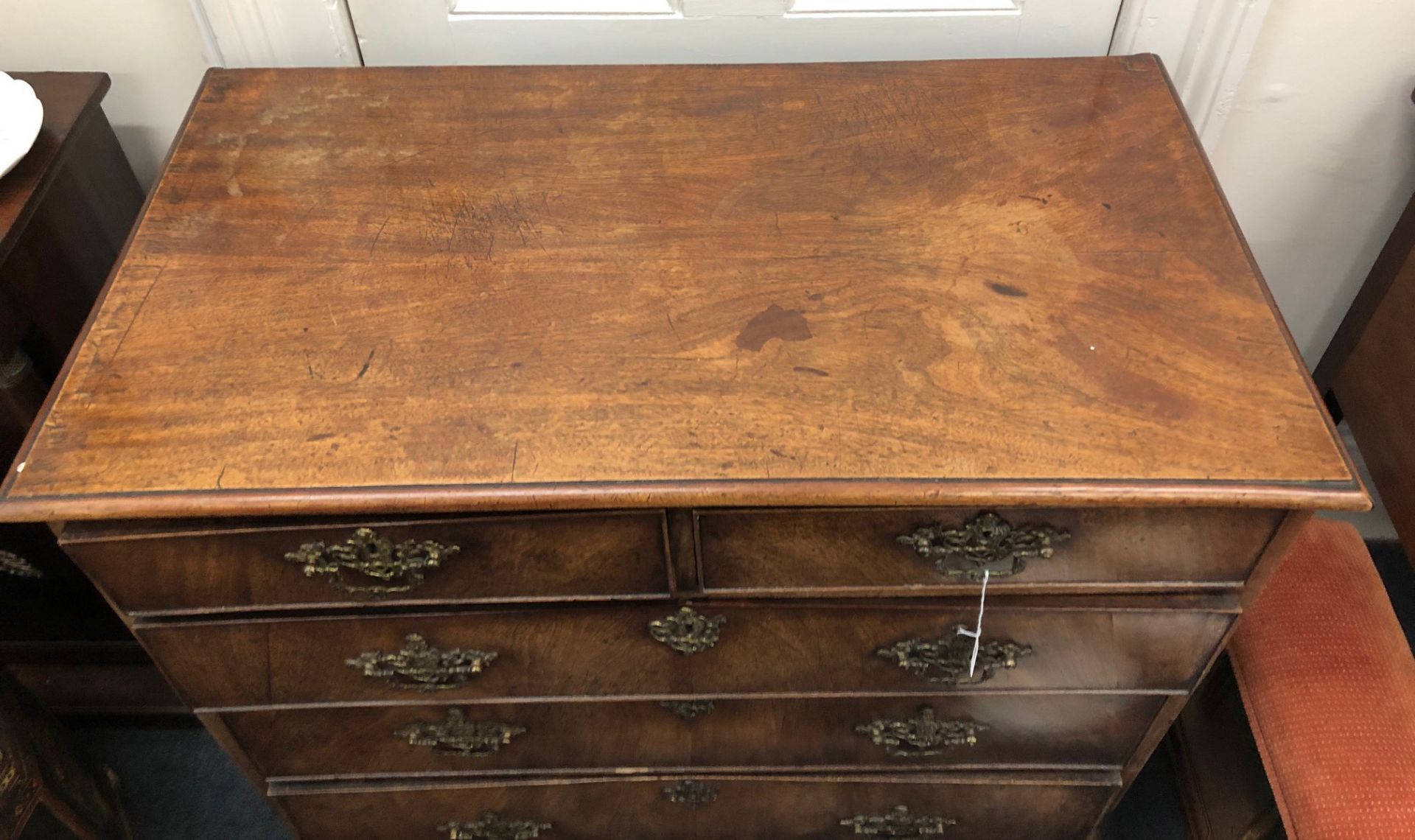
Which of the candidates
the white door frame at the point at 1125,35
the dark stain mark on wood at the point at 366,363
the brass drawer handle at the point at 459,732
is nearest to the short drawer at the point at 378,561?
the dark stain mark on wood at the point at 366,363

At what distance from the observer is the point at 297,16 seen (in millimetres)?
1158

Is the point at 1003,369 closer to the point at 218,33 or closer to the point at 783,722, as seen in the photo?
the point at 783,722

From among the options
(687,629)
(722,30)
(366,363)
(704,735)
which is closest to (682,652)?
(687,629)

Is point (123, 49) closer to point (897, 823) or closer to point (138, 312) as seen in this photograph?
point (138, 312)

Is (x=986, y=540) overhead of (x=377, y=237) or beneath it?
beneath

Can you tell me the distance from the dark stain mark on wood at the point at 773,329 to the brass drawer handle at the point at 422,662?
39 centimetres

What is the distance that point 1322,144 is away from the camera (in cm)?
130

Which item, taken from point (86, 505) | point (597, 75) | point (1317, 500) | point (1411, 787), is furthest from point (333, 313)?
point (1411, 787)

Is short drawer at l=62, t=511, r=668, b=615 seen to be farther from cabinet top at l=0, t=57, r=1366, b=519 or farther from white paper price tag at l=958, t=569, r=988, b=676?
white paper price tag at l=958, t=569, r=988, b=676

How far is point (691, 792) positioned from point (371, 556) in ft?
1.76

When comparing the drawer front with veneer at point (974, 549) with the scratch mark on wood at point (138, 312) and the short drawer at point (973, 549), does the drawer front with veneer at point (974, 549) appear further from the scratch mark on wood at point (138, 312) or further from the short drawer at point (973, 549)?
the scratch mark on wood at point (138, 312)

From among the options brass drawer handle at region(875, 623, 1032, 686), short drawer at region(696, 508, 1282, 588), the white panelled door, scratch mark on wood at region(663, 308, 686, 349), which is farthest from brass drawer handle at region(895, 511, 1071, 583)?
the white panelled door

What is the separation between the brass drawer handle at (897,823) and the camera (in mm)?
1205

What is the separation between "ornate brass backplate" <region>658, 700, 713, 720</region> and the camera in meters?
1.04
